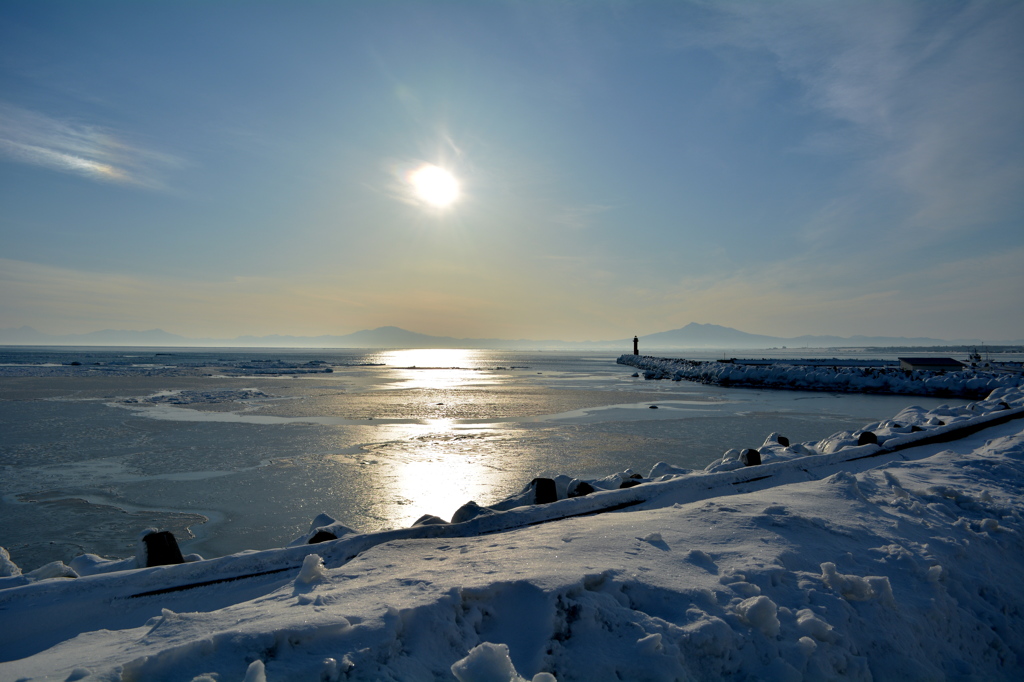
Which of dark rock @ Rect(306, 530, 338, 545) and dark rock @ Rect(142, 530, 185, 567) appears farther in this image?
dark rock @ Rect(306, 530, 338, 545)

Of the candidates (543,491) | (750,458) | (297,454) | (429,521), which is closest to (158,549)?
(429,521)

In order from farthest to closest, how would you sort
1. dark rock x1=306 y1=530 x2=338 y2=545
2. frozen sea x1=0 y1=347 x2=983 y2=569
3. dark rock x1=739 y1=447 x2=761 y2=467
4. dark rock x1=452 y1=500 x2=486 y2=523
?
1. dark rock x1=739 y1=447 x2=761 y2=467
2. frozen sea x1=0 y1=347 x2=983 y2=569
3. dark rock x1=452 y1=500 x2=486 y2=523
4. dark rock x1=306 y1=530 x2=338 y2=545

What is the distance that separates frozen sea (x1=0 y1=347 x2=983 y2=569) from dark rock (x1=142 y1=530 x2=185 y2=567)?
4.41ft

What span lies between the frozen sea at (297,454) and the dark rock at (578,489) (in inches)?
50.7

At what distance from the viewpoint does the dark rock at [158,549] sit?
→ 103 inches

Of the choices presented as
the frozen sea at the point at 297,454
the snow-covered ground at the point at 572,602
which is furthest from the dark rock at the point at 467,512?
the frozen sea at the point at 297,454

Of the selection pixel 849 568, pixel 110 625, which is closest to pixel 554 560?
pixel 849 568

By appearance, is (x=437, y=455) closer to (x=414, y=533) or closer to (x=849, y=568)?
(x=414, y=533)

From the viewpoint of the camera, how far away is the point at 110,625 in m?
2.13

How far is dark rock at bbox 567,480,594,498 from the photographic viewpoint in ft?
13.2

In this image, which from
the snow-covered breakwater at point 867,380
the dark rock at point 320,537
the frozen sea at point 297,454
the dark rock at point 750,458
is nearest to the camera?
the dark rock at point 320,537

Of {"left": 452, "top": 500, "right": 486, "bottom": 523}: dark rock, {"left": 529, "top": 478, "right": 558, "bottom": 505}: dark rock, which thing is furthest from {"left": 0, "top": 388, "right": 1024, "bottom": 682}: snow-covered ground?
{"left": 529, "top": 478, "right": 558, "bottom": 505}: dark rock

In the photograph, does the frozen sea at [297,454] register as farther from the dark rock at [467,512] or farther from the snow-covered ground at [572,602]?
the snow-covered ground at [572,602]

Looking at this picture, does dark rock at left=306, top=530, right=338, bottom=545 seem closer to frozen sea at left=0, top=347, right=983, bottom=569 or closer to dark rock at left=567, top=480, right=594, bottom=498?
frozen sea at left=0, top=347, right=983, bottom=569
